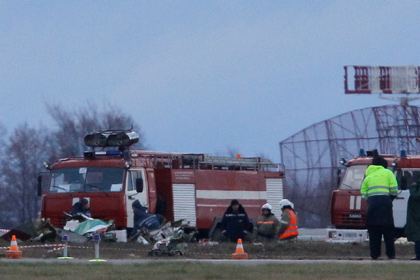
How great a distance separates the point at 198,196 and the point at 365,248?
661 cm

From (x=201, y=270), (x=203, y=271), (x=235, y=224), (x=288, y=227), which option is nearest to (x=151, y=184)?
(x=235, y=224)

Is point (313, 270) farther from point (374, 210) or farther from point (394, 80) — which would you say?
point (394, 80)

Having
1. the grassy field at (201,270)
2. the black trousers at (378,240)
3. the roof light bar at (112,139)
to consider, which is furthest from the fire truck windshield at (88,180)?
the black trousers at (378,240)

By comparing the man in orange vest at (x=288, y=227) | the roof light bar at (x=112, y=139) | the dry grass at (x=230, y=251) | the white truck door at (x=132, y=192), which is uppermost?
the roof light bar at (x=112, y=139)

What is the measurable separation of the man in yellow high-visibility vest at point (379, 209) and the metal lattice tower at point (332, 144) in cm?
3467

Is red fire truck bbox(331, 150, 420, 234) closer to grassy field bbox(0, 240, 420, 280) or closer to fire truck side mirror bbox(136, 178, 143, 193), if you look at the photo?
fire truck side mirror bbox(136, 178, 143, 193)

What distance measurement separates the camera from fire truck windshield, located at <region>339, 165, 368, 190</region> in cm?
2908

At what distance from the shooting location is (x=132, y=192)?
85.9ft

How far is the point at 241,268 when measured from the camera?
14.0 m

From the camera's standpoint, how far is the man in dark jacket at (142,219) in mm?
24609

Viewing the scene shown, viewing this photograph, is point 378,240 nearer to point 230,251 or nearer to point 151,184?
point 230,251

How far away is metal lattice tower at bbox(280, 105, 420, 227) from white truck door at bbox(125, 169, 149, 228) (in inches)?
1096

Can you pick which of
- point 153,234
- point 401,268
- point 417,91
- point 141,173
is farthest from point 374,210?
point 417,91

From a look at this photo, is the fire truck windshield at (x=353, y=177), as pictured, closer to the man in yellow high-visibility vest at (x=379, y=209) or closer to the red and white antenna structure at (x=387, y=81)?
the man in yellow high-visibility vest at (x=379, y=209)
